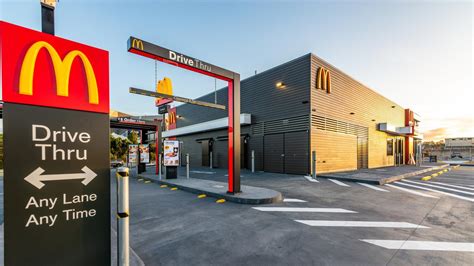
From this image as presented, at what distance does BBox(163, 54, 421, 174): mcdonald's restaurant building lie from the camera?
11.6 metres

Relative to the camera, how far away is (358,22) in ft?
31.5

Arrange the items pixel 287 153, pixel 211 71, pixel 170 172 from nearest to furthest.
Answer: pixel 211 71 → pixel 170 172 → pixel 287 153

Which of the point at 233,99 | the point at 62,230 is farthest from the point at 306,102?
the point at 62,230

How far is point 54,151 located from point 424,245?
478cm

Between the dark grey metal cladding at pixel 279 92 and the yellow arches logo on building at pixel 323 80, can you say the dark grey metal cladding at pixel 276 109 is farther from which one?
the yellow arches logo on building at pixel 323 80

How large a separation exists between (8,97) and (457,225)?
6.75m

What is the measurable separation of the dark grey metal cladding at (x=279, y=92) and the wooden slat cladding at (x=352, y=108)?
48cm

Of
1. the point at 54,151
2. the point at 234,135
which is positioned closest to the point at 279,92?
the point at 234,135

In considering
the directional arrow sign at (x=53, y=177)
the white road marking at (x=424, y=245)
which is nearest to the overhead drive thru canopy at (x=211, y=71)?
the directional arrow sign at (x=53, y=177)

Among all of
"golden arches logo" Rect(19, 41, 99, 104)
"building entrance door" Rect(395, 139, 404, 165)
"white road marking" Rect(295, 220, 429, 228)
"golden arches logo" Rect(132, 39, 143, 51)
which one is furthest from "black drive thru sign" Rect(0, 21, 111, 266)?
"building entrance door" Rect(395, 139, 404, 165)

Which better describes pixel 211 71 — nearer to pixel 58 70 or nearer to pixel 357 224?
pixel 58 70

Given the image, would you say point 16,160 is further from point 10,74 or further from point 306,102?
point 306,102

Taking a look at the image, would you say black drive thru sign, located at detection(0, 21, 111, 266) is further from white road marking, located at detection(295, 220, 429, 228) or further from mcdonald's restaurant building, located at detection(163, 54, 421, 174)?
mcdonald's restaurant building, located at detection(163, 54, 421, 174)

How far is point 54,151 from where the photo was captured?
157 cm
